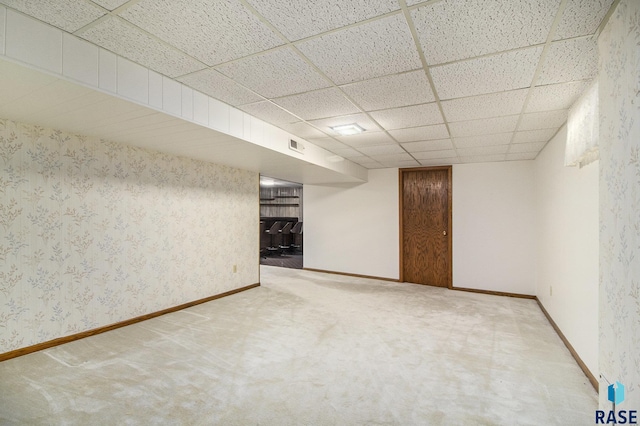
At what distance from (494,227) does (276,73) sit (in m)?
4.63

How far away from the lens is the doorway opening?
927 centimetres

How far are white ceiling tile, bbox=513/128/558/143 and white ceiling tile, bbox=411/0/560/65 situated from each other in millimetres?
2122

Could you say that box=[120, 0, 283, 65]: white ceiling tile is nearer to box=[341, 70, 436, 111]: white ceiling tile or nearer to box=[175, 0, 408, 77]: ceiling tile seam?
box=[175, 0, 408, 77]: ceiling tile seam

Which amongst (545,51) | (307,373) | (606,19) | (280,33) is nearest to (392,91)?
(545,51)

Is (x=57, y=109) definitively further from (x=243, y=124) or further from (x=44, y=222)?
(x=243, y=124)

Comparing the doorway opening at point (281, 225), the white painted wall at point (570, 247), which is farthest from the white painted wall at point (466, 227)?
the doorway opening at point (281, 225)

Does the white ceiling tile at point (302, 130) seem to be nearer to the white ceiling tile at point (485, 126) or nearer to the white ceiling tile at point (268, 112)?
the white ceiling tile at point (268, 112)

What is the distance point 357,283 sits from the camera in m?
5.80

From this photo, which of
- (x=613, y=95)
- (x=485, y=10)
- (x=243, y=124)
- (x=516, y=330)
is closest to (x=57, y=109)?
(x=243, y=124)

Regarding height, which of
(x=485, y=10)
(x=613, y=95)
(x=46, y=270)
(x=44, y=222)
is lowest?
(x=46, y=270)

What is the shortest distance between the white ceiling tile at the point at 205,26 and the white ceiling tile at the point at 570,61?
64.8 inches

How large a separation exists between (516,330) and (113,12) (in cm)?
442

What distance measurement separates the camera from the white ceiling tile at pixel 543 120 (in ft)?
9.44

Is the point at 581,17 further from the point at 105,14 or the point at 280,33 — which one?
the point at 105,14
